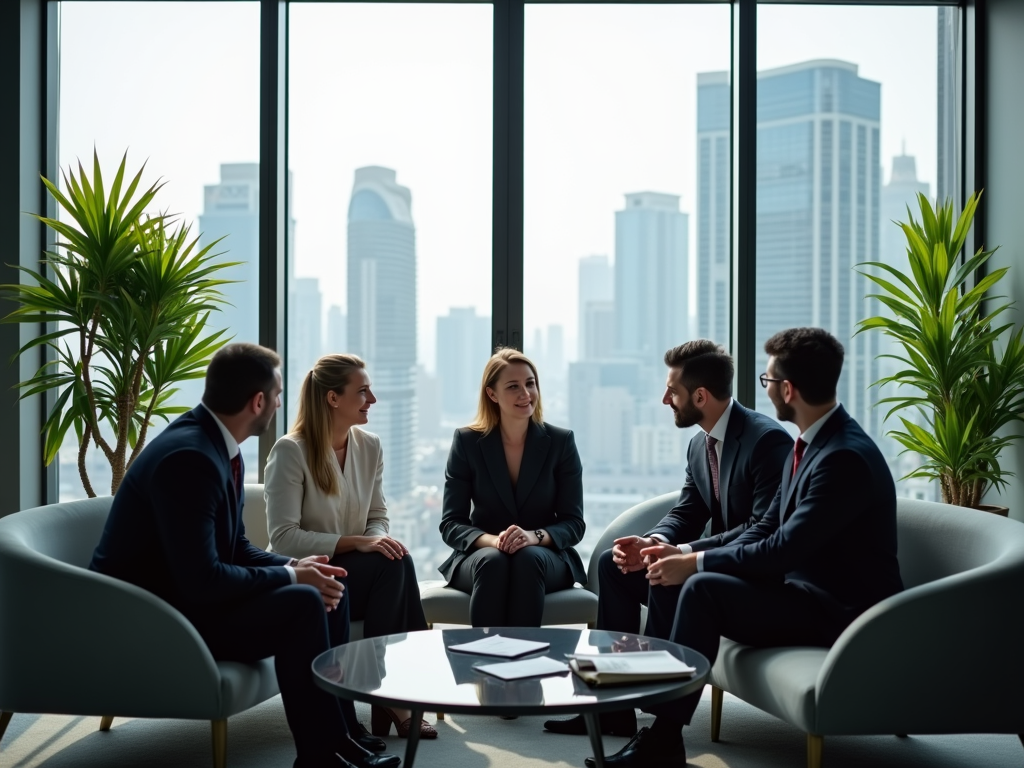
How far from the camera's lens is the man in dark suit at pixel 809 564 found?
2.84m

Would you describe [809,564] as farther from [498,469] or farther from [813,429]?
[498,469]

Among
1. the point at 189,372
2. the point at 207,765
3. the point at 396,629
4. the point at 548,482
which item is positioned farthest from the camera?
the point at 189,372

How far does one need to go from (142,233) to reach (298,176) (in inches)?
34.9

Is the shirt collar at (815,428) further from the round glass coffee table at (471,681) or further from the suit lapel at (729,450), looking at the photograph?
the round glass coffee table at (471,681)

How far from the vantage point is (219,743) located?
8.66ft

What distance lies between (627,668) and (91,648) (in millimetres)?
1417

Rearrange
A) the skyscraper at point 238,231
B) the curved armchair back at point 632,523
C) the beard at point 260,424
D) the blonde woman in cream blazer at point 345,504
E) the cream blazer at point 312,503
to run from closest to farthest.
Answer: the beard at point 260,424, the blonde woman in cream blazer at point 345,504, the cream blazer at point 312,503, the curved armchair back at point 632,523, the skyscraper at point 238,231

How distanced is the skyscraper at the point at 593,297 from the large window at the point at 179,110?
1514 mm

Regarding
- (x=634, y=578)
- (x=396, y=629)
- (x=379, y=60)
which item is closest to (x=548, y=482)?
(x=634, y=578)

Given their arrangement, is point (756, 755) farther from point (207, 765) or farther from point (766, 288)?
point (766, 288)

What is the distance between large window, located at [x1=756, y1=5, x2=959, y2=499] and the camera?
15.5 feet

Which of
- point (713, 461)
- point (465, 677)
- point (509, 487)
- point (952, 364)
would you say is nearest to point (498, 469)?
point (509, 487)

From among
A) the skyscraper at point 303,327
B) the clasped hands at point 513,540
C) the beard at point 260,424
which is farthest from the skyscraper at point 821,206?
the beard at point 260,424

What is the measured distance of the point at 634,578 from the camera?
3.42 meters
